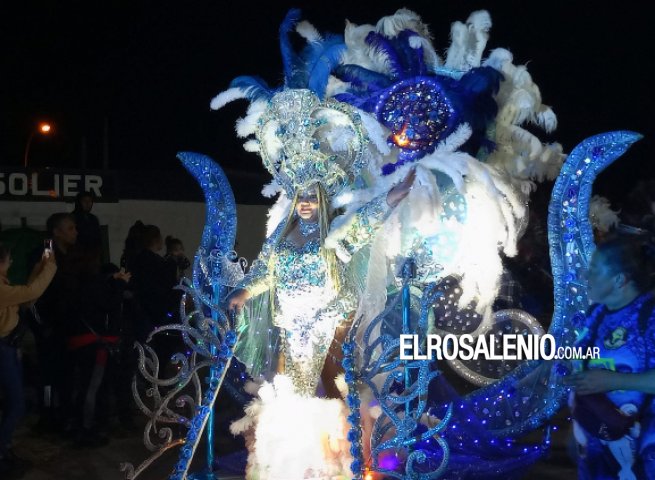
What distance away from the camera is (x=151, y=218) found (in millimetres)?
13641

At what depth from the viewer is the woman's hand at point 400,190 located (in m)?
4.01

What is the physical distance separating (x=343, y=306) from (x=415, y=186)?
0.75m

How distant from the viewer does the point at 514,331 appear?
15.5 ft

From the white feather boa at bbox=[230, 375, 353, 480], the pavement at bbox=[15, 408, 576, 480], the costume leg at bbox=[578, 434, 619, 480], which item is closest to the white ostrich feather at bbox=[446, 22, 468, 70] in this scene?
the white feather boa at bbox=[230, 375, 353, 480]

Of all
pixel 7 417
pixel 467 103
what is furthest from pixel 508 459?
pixel 7 417

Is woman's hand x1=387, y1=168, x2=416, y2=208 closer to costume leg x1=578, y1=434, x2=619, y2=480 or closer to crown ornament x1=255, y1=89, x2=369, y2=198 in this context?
crown ornament x1=255, y1=89, x2=369, y2=198

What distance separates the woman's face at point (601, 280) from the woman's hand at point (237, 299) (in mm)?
2138

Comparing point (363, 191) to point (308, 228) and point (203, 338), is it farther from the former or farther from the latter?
point (203, 338)

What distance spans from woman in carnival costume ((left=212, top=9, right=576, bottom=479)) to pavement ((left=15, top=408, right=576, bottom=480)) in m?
0.63

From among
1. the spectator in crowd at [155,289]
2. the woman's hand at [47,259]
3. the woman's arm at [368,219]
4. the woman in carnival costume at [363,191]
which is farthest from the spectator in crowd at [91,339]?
the woman's arm at [368,219]

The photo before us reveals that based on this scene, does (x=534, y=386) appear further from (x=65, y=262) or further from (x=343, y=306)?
(x=65, y=262)

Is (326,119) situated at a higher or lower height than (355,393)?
higher

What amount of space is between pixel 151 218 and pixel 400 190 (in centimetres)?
1025

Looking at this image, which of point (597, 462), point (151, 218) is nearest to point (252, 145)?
point (597, 462)
